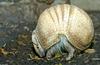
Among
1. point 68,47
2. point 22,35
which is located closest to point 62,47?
point 68,47

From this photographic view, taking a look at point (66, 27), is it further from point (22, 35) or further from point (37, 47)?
point (22, 35)

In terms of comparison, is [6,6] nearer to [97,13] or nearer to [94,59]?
[97,13]

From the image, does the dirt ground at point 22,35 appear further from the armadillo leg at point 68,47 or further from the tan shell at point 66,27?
the tan shell at point 66,27

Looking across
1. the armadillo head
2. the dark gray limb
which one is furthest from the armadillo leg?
the armadillo head

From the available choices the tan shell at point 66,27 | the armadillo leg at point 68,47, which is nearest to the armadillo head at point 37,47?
the tan shell at point 66,27

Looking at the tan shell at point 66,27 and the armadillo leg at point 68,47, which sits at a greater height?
the tan shell at point 66,27

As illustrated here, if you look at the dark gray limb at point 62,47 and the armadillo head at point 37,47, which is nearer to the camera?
the dark gray limb at point 62,47

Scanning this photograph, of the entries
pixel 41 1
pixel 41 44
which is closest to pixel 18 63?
pixel 41 44
